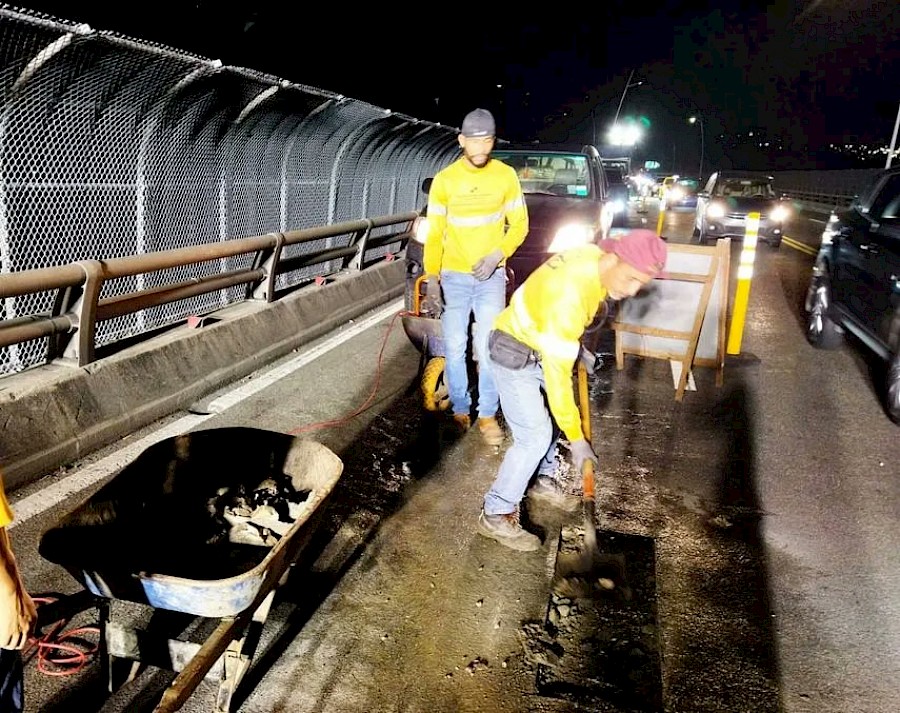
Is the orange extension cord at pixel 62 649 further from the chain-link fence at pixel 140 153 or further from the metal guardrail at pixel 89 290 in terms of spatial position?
the chain-link fence at pixel 140 153

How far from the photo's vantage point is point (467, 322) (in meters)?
5.39

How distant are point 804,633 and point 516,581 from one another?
1323 mm

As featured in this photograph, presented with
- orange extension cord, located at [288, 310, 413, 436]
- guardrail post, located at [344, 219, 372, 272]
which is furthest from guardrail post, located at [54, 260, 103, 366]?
guardrail post, located at [344, 219, 372, 272]

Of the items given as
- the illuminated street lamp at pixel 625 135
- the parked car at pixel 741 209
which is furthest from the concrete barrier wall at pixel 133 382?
the illuminated street lamp at pixel 625 135

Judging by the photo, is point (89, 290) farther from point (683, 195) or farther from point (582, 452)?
point (683, 195)

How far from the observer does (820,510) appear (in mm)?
4426

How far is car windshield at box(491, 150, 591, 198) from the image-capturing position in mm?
8969

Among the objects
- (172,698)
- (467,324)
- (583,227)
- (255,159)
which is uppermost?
(255,159)

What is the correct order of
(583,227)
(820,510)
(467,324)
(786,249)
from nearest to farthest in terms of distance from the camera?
(820,510) < (467,324) < (583,227) < (786,249)

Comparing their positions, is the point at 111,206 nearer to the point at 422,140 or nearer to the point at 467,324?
the point at 467,324

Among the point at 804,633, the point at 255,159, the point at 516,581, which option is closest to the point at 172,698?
the point at 516,581

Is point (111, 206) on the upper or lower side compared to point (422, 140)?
lower

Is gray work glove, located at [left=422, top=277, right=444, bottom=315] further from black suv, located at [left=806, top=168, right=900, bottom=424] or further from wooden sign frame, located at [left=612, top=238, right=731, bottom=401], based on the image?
black suv, located at [left=806, top=168, right=900, bottom=424]

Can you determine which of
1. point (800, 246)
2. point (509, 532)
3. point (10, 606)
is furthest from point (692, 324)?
point (800, 246)
